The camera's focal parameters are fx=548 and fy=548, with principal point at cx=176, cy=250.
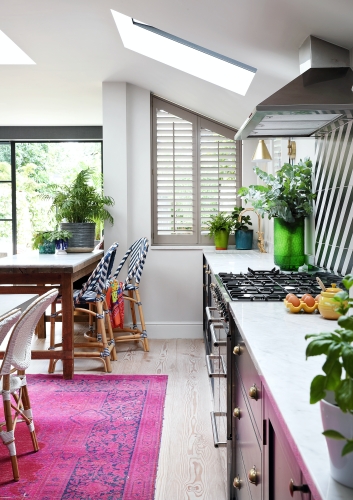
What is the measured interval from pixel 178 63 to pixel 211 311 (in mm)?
2199

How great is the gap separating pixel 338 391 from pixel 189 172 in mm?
4881

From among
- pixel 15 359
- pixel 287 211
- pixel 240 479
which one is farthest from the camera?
pixel 287 211

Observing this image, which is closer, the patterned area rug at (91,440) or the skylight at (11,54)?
the patterned area rug at (91,440)

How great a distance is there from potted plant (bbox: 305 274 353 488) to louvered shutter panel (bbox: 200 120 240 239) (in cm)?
473

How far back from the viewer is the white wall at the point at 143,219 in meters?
5.25

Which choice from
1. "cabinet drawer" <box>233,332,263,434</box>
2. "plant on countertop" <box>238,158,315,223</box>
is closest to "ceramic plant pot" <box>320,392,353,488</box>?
"cabinet drawer" <box>233,332,263,434</box>

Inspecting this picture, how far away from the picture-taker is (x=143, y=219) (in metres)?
5.39

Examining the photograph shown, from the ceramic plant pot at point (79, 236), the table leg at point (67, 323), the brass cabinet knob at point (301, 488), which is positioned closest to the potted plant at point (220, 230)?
the ceramic plant pot at point (79, 236)

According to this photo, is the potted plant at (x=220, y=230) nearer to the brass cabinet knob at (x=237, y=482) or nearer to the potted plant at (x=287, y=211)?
the potted plant at (x=287, y=211)

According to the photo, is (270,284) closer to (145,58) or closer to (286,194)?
(286,194)

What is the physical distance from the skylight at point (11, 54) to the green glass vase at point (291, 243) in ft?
8.77

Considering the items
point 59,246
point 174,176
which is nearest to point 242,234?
point 174,176

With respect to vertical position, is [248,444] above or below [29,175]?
below

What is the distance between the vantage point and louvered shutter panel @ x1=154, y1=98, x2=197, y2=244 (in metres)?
5.41
